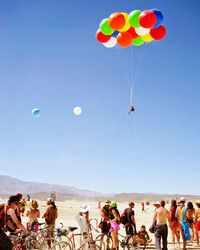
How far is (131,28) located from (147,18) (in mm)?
1005

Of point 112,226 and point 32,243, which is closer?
point 32,243

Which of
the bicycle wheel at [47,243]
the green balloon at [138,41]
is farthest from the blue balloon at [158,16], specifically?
the bicycle wheel at [47,243]

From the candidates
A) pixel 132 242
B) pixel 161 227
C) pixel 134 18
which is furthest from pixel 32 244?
pixel 134 18

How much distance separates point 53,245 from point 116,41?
295 inches

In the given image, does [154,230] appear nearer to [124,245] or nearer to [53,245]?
[124,245]

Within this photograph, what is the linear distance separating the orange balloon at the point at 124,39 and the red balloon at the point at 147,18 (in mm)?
1012

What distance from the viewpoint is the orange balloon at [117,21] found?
38.4 feet

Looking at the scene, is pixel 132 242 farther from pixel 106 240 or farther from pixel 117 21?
pixel 117 21

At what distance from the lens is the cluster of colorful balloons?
11.5m

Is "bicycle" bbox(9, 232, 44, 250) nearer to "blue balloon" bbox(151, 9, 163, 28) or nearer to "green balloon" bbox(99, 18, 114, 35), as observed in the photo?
"green balloon" bbox(99, 18, 114, 35)

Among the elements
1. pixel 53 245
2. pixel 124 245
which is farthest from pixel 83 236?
pixel 124 245

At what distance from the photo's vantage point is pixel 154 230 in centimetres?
1015

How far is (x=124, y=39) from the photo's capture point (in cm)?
1259

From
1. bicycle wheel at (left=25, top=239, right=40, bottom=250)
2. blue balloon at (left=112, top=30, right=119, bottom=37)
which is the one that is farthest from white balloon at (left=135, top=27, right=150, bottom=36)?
bicycle wheel at (left=25, top=239, right=40, bottom=250)
